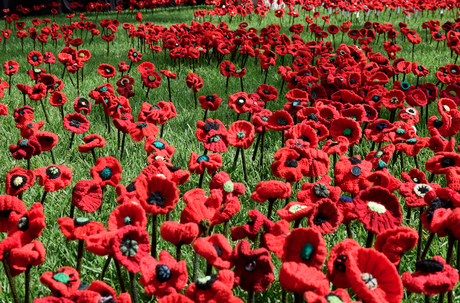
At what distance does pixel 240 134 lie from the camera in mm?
2166

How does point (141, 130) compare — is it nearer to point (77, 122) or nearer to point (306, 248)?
point (77, 122)

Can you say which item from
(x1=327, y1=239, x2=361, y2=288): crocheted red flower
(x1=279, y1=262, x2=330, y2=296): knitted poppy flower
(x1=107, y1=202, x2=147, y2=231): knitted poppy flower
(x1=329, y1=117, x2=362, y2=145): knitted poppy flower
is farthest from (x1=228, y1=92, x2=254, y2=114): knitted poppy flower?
(x1=279, y1=262, x2=330, y2=296): knitted poppy flower

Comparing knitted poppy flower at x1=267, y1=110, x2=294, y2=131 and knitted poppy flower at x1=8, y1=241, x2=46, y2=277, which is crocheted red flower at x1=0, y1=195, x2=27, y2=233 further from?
knitted poppy flower at x1=267, y1=110, x2=294, y2=131

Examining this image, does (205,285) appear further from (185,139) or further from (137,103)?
(137,103)

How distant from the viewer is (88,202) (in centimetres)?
145

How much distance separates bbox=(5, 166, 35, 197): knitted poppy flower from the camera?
1.52 metres

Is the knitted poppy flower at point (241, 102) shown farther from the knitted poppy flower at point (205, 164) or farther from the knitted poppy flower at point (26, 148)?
the knitted poppy flower at point (26, 148)

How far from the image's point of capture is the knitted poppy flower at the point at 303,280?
35.7 inches

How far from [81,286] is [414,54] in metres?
6.97

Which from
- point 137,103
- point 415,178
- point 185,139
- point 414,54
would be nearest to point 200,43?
point 137,103

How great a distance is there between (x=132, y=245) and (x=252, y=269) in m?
0.35

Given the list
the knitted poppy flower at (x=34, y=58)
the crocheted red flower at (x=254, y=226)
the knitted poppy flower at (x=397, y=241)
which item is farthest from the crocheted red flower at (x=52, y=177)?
the knitted poppy flower at (x=34, y=58)

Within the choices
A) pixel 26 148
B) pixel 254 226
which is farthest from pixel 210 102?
pixel 254 226

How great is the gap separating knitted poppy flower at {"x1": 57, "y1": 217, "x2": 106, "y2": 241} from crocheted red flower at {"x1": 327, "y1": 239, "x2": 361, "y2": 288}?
2.37ft
